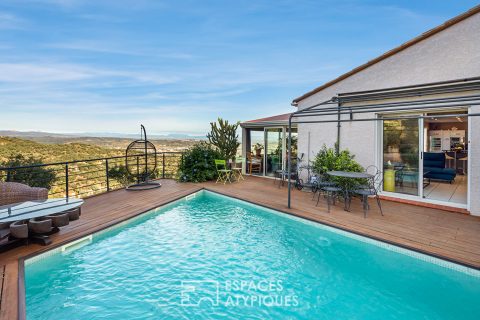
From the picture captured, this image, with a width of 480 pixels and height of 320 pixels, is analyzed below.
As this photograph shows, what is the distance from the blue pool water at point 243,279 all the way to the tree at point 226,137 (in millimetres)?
7163

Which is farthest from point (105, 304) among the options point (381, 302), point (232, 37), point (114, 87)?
point (114, 87)

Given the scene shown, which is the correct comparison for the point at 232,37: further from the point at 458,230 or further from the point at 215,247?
the point at 458,230

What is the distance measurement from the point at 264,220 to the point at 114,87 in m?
12.5

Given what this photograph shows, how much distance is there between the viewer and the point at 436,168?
809cm

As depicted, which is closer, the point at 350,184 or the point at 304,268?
the point at 304,268

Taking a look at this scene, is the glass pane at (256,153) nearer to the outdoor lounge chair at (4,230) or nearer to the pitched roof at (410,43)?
the pitched roof at (410,43)

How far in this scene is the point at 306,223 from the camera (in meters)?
5.42

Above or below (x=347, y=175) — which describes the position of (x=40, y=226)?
below

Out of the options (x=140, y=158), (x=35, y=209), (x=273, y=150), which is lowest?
(x=35, y=209)

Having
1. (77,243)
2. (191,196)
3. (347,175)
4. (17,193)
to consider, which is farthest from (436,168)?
(17,193)

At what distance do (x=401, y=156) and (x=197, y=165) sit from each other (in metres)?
6.83

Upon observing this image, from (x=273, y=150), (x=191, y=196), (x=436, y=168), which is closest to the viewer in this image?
(x=191, y=196)

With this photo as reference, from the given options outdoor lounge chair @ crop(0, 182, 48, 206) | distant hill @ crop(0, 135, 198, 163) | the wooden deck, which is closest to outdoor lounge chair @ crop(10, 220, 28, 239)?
the wooden deck

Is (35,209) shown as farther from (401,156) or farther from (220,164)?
(401,156)
